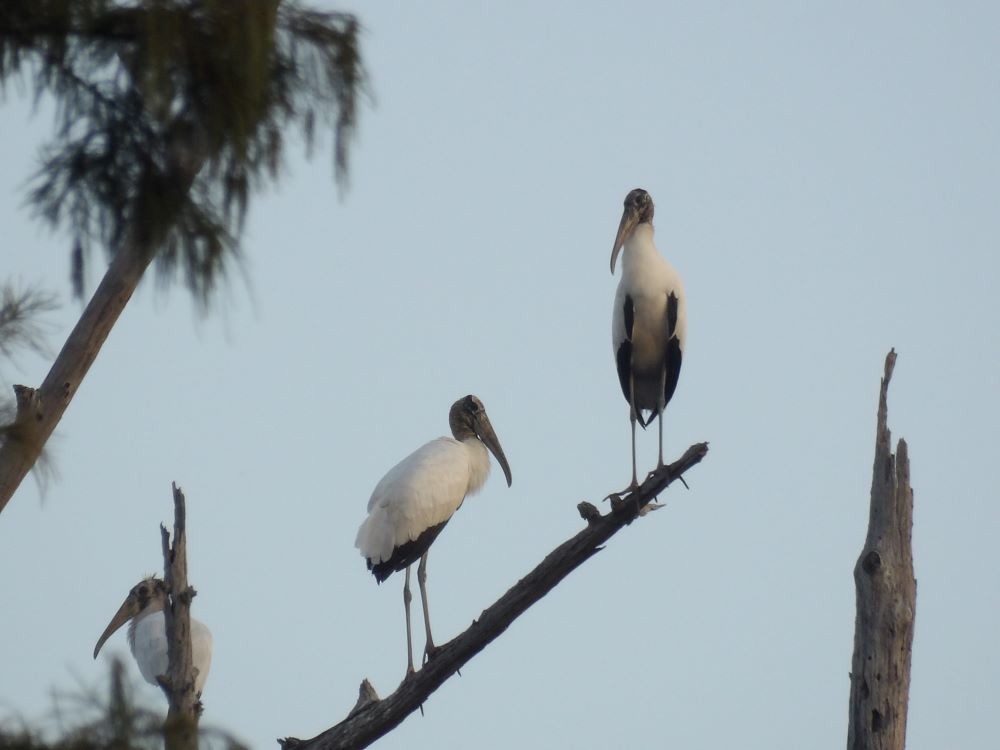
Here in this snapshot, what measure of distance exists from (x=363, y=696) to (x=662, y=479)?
1829 mm

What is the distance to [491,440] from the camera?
9773mm

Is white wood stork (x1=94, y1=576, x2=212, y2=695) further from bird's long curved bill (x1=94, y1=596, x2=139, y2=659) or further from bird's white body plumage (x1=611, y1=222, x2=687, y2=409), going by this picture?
bird's white body plumage (x1=611, y1=222, x2=687, y2=409)

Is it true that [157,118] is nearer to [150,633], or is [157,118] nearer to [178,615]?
[178,615]

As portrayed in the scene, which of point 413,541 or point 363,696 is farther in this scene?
point 413,541

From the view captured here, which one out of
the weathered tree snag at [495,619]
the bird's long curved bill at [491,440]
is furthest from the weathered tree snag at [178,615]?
the bird's long curved bill at [491,440]

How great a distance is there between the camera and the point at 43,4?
2.78 metres

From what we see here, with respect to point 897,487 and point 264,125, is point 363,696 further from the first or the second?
point 264,125

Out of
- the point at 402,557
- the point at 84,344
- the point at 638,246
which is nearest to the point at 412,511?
the point at 402,557

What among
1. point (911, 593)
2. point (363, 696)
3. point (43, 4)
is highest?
point (43, 4)

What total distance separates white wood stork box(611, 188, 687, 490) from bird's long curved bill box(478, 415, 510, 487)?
1.50 metres

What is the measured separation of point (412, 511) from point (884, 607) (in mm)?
3152

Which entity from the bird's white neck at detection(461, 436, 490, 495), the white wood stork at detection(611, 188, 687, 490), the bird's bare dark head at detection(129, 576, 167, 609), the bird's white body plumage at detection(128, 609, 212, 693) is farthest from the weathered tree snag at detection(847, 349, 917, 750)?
the bird's bare dark head at detection(129, 576, 167, 609)

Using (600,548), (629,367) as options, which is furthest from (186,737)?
(629,367)

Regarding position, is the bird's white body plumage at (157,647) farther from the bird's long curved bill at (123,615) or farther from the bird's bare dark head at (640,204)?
the bird's bare dark head at (640,204)
